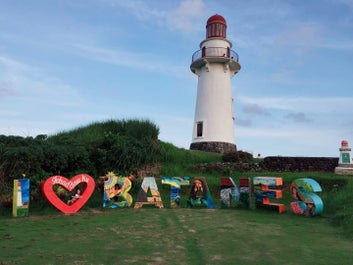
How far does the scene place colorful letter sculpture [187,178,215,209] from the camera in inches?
388

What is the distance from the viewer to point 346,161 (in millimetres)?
14797

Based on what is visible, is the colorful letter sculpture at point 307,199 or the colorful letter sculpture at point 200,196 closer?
the colorful letter sculpture at point 307,199

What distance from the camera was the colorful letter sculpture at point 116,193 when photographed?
9495 millimetres

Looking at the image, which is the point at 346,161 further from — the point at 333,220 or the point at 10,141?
the point at 10,141

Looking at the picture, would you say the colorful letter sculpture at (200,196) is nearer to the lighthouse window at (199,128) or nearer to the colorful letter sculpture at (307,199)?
the colorful letter sculpture at (307,199)

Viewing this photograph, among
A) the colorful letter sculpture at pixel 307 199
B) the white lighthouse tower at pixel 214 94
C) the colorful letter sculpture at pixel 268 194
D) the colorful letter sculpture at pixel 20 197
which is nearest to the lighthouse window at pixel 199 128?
the white lighthouse tower at pixel 214 94

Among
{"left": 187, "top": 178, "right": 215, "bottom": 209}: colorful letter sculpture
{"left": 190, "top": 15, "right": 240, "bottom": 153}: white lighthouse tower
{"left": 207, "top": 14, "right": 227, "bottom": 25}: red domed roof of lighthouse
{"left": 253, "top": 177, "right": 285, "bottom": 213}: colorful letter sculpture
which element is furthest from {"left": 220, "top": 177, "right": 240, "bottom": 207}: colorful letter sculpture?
{"left": 207, "top": 14, "right": 227, "bottom": 25}: red domed roof of lighthouse

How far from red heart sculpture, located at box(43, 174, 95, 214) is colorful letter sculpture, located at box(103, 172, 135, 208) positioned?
0.49 meters

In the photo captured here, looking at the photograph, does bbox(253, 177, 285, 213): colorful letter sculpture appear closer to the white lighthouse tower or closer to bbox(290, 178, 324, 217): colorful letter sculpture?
bbox(290, 178, 324, 217): colorful letter sculpture

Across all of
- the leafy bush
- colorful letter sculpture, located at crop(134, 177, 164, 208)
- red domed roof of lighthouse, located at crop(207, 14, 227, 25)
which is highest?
red domed roof of lighthouse, located at crop(207, 14, 227, 25)

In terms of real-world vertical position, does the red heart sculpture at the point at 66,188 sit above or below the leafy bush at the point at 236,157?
below

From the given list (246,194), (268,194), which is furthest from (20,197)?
(268,194)

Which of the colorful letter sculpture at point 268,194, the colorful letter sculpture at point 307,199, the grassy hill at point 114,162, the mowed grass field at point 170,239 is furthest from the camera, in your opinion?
the grassy hill at point 114,162

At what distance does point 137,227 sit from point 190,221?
4.17 feet
